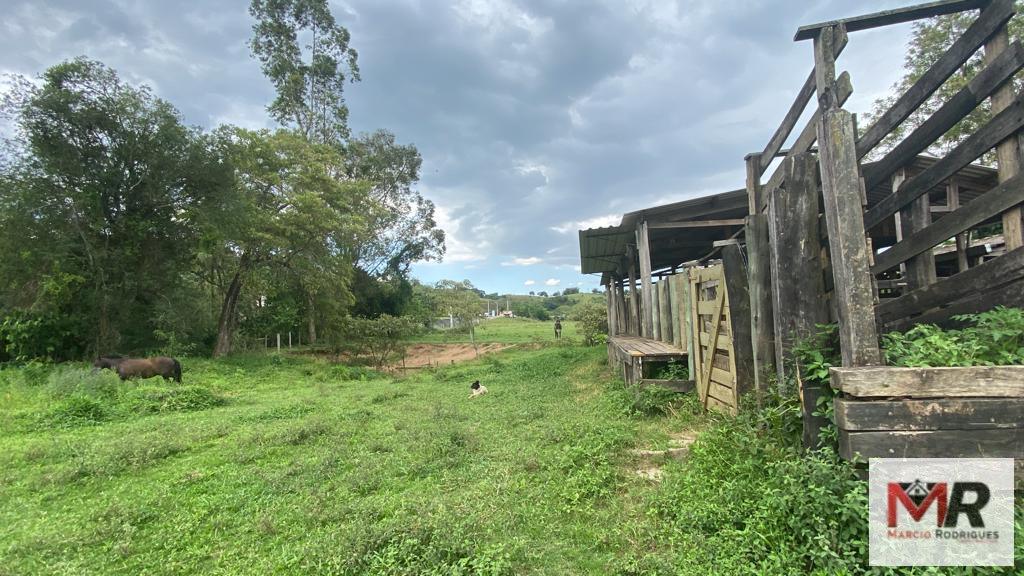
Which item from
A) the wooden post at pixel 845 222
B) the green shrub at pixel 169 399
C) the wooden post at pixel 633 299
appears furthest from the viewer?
the wooden post at pixel 633 299

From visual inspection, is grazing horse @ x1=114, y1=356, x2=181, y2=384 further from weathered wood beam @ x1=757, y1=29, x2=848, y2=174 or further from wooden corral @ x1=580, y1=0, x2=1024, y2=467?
weathered wood beam @ x1=757, y1=29, x2=848, y2=174

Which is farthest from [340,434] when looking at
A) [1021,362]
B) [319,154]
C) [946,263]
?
[319,154]

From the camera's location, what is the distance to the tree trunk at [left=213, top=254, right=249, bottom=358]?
16.4 metres

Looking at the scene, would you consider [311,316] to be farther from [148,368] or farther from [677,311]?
[677,311]

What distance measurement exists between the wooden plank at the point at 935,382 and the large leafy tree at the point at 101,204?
1609 centimetres

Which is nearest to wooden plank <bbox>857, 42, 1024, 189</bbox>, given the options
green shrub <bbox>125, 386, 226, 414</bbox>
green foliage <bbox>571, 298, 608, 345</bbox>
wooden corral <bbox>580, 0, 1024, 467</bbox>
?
wooden corral <bbox>580, 0, 1024, 467</bbox>

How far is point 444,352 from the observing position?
894 inches

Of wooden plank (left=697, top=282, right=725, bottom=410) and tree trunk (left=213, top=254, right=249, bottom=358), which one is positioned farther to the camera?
tree trunk (left=213, top=254, right=249, bottom=358)

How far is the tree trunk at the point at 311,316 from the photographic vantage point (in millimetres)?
20331

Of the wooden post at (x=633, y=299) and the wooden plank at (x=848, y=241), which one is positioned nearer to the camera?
the wooden plank at (x=848, y=241)

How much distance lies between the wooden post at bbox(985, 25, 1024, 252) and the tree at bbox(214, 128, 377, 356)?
54.6ft

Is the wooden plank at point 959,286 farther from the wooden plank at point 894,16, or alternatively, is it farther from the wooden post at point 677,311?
the wooden post at point 677,311

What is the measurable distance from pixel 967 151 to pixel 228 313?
19688 millimetres

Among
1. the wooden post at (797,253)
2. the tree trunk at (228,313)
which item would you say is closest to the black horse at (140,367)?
the tree trunk at (228,313)
